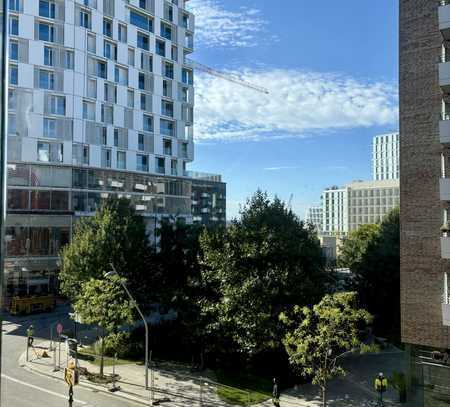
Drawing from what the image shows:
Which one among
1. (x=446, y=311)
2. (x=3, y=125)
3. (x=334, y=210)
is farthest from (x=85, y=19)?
(x=334, y=210)

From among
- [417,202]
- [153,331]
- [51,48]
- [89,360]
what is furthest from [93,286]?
[51,48]

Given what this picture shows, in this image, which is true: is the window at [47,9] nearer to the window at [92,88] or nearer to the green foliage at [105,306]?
the window at [92,88]

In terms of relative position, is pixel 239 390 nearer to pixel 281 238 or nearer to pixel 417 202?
pixel 281 238

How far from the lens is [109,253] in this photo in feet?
83.9

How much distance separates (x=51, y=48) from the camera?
4175 cm

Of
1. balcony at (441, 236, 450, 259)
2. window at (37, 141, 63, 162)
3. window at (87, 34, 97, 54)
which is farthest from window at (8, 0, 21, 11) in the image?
balcony at (441, 236, 450, 259)

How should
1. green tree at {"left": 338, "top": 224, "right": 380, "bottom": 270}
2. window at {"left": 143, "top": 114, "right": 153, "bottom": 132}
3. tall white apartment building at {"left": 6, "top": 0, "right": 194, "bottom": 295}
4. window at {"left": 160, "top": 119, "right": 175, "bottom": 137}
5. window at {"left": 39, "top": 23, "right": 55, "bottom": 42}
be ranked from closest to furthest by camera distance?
green tree at {"left": 338, "top": 224, "right": 380, "bottom": 270}
tall white apartment building at {"left": 6, "top": 0, "right": 194, "bottom": 295}
window at {"left": 39, "top": 23, "right": 55, "bottom": 42}
window at {"left": 143, "top": 114, "right": 153, "bottom": 132}
window at {"left": 160, "top": 119, "right": 175, "bottom": 137}

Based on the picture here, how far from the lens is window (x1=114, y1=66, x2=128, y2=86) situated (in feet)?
155

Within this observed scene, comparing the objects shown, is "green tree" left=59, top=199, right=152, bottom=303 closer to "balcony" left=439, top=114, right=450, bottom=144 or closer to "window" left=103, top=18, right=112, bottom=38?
"balcony" left=439, top=114, right=450, bottom=144

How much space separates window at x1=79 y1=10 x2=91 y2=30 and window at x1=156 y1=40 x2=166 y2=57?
29.7 ft

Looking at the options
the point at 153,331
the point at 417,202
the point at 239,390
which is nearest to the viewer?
the point at 417,202

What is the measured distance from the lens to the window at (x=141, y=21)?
160 feet

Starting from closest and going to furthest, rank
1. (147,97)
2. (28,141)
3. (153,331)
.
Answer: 1. (153,331)
2. (28,141)
3. (147,97)

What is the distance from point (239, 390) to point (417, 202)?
410 inches
